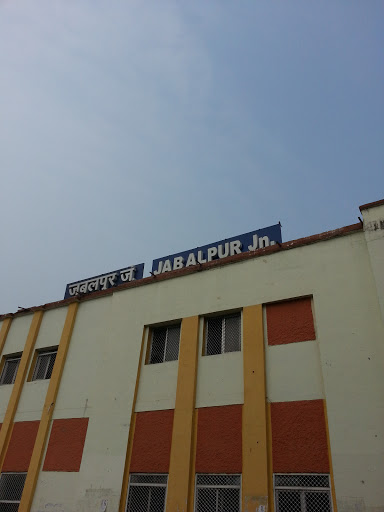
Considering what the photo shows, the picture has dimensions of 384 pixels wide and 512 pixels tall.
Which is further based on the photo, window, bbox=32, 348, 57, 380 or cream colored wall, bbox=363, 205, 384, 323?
window, bbox=32, 348, 57, 380

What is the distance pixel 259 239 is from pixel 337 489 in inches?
260

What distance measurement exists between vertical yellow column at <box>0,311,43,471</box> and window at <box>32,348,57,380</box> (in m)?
0.31

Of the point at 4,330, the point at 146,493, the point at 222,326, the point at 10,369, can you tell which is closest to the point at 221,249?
the point at 222,326

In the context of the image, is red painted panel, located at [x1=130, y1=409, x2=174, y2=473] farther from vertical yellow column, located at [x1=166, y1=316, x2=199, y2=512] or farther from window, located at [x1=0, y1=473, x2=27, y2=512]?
window, located at [x1=0, y1=473, x2=27, y2=512]

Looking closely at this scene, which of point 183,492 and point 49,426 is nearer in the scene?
point 183,492

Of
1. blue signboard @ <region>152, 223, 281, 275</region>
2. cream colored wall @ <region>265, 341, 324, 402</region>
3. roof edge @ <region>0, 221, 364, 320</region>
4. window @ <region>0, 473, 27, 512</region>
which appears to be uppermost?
blue signboard @ <region>152, 223, 281, 275</region>

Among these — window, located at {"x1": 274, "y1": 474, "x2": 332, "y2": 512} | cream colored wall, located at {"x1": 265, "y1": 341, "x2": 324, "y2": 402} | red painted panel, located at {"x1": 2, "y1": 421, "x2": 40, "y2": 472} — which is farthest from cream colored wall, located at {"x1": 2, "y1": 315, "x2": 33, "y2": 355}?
window, located at {"x1": 274, "y1": 474, "x2": 332, "y2": 512}

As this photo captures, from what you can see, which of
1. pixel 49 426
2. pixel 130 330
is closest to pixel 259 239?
pixel 130 330

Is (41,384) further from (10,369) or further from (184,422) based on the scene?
(184,422)

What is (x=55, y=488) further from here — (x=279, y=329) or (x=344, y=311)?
(x=344, y=311)

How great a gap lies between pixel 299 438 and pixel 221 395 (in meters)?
1.99

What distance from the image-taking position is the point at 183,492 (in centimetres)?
860

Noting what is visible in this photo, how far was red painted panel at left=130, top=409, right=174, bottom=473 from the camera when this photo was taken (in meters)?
9.34

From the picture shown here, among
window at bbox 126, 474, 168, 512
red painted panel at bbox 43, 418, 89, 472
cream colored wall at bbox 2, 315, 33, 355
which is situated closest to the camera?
window at bbox 126, 474, 168, 512
